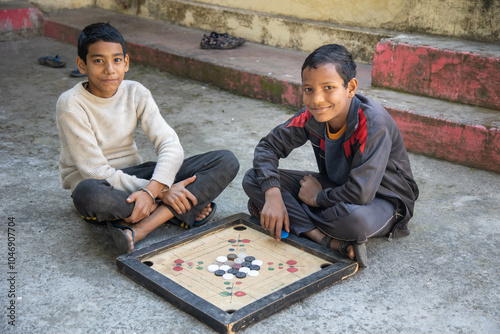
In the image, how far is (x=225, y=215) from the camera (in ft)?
9.19

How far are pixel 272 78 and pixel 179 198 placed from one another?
2.27 meters

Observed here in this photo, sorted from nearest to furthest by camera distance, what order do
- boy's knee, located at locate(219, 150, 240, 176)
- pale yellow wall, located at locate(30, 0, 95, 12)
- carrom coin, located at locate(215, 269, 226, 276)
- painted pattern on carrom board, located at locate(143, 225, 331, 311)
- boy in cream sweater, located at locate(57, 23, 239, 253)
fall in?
painted pattern on carrom board, located at locate(143, 225, 331, 311) → carrom coin, located at locate(215, 269, 226, 276) → boy in cream sweater, located at locate(57, 23, 239, 253) → boy's knee, located at locate(219, 150, 240, 176) → pale yellow wall, located at locate(30, 0, 95, 12)

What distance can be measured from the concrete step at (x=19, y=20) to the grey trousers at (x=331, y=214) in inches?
201

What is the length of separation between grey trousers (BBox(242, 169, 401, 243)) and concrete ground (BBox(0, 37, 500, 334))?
156 mm

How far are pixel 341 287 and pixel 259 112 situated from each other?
2439 millimetres

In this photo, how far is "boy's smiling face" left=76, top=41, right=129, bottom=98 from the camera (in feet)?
8.13

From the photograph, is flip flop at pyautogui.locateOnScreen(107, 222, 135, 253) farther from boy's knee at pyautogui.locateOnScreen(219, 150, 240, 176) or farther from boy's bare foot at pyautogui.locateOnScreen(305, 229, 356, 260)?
boy's bare foot at pyautogui.locateOnScreen(305, 229, 356, 260)

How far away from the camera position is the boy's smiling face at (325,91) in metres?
2.27

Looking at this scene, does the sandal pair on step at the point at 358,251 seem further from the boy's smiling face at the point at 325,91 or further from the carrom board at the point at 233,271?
the boy's smiling face at the point at 325,91

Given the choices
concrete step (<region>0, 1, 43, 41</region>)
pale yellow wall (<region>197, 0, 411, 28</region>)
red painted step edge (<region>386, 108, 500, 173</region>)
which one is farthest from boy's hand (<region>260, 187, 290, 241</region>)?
concrete step (<region>0, 1, 43, 41</region>)

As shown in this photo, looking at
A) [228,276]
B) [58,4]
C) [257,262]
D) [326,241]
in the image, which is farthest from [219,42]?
[228,276]

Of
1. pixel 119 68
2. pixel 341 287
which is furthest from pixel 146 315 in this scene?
pixel 119 68

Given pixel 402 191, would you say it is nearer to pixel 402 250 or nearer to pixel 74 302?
pixel 402 250

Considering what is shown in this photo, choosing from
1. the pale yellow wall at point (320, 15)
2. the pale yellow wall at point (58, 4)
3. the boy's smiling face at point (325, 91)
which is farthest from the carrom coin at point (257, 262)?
the pale yellow wall at point (58, 4)
